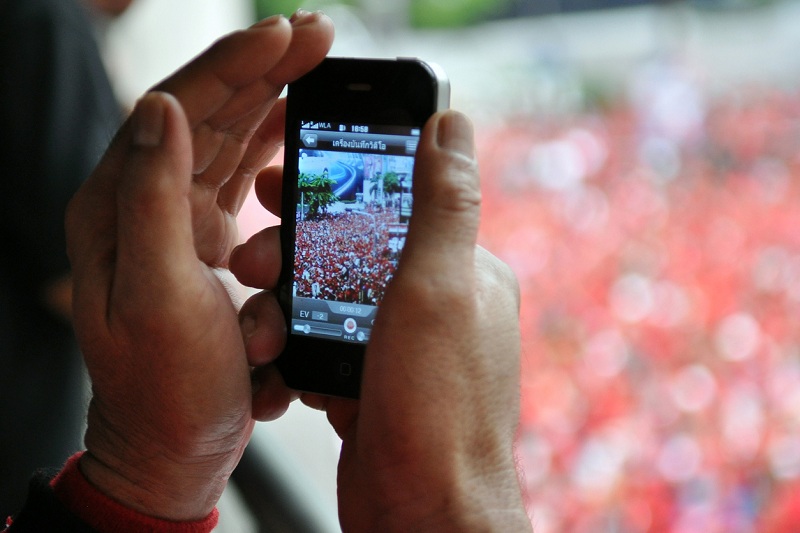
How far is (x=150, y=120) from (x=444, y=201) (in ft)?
0.76

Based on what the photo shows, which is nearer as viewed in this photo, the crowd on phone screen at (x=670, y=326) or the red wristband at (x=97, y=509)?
the red wristband at (x=97, y=509)

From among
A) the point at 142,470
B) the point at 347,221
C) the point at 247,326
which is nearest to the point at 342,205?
the point at 347,221

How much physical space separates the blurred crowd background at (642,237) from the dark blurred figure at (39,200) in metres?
0.41

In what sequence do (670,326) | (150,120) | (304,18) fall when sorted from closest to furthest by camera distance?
(150,120), (304,18), (670,326)

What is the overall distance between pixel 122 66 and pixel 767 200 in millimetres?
1875

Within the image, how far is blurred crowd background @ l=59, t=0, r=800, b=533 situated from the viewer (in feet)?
4.25

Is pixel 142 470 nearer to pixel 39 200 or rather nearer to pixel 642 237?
pixel 39 200

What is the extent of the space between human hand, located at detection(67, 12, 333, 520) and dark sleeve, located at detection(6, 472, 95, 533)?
0.12 ft

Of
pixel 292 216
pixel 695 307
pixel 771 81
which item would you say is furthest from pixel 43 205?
pixel 771 81

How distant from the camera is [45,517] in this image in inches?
25.4

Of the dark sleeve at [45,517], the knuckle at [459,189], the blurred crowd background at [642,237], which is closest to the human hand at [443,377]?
the knuckle at [459,189]

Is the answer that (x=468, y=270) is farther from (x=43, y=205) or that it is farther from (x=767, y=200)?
(x=767, y=200)

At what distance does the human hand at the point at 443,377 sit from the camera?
23.5 inches

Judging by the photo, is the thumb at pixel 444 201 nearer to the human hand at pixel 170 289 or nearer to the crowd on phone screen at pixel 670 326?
the human hand at pixel 170 289
